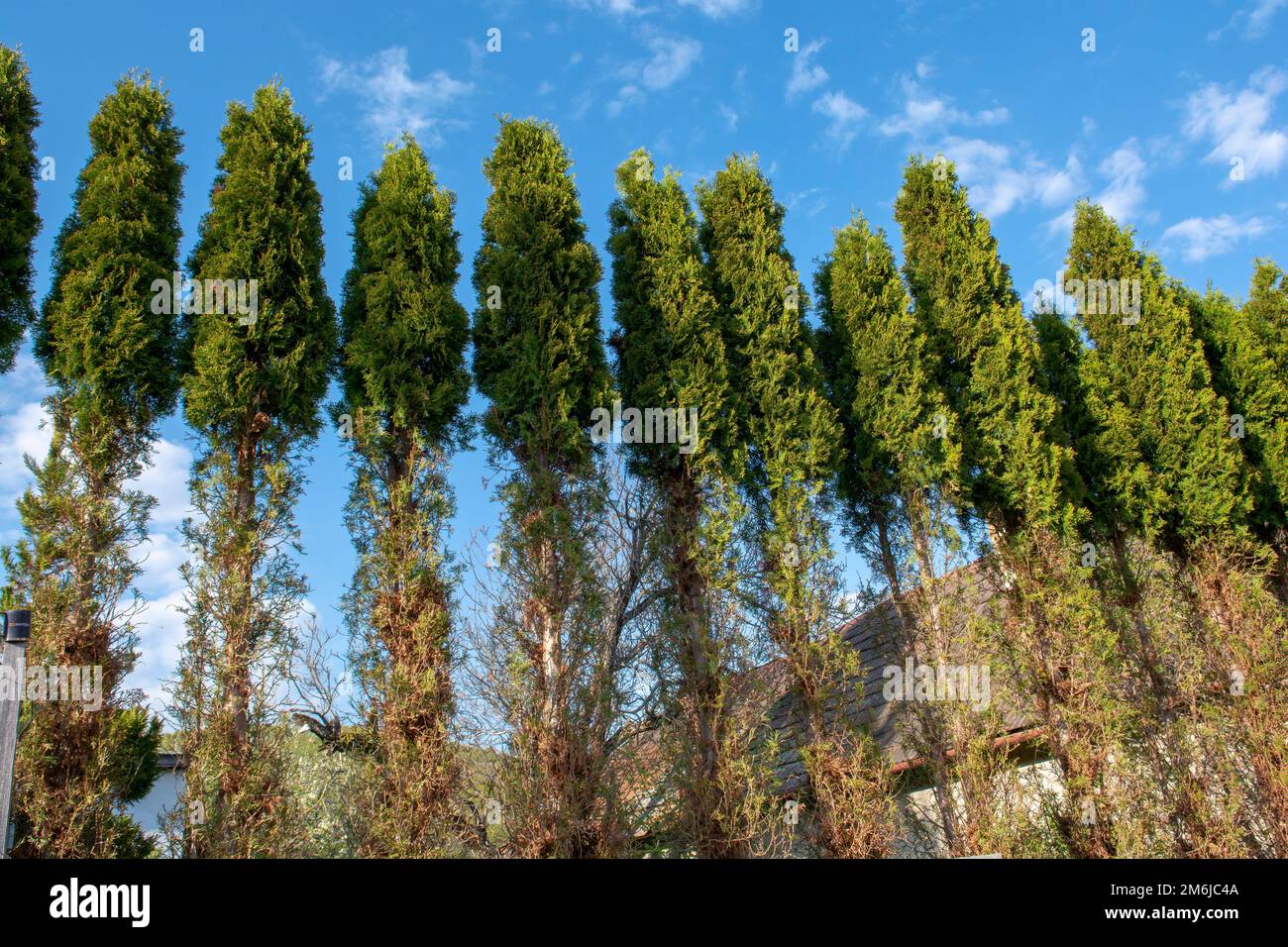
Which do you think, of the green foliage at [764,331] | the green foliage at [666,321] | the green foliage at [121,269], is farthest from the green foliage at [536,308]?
the green foliage at [121,269]

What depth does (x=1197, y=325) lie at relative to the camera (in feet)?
46.8

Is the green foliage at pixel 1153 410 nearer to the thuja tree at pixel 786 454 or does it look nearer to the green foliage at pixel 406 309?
the thuja tree at pixel 786 454

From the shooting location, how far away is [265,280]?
9359mm

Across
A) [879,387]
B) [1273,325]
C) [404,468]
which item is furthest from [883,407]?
[1273,325]

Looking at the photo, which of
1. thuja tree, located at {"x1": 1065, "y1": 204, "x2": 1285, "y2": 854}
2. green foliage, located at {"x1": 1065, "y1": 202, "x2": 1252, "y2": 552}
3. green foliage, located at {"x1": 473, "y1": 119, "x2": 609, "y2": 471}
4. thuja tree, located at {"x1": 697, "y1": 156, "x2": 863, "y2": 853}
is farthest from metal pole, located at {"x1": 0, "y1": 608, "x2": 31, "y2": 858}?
green foliage, located at {"x1": 1065, "y1": 202, "x2": 1252, "y2": 552}

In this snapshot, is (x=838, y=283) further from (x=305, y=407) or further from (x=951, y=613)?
(x=305, y=407)

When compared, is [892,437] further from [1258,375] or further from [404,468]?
[1258,375]

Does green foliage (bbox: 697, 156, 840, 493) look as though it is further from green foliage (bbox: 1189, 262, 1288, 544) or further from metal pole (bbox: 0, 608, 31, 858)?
green foliage (bbox: 1189, 262, 1288, 544)

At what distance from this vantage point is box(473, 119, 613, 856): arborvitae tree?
7.86 m

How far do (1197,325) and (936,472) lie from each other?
7.56 meters

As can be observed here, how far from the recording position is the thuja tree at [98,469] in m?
7.12

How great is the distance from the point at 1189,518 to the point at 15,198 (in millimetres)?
16148

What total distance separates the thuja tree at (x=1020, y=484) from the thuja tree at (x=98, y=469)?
9.80 meters

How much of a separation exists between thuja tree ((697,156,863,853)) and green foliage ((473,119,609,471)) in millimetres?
2069
